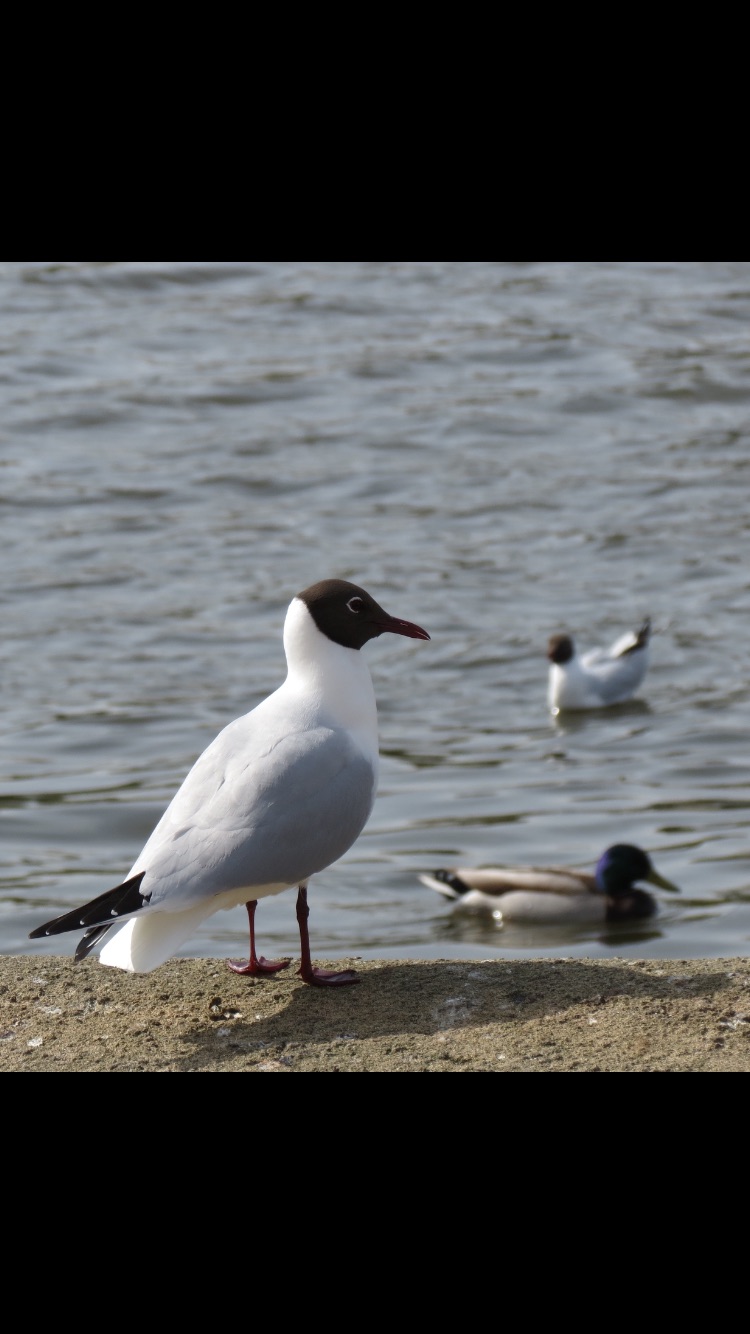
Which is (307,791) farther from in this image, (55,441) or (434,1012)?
(55,441)

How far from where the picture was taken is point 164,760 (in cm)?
1028

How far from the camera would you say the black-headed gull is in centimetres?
441

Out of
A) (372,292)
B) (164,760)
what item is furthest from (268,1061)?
(372,292)

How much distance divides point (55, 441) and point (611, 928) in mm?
9256

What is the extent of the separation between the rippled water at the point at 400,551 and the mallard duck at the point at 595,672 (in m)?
0.18

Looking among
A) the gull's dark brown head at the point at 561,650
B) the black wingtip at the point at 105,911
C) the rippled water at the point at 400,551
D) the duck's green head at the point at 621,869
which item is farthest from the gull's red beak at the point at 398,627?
the gull's dark brown head at the point at 561,650

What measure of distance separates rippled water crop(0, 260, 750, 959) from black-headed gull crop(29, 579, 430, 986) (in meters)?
2.86

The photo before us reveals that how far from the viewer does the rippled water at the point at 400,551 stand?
30.5 ft

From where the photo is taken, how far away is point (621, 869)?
8.67 m

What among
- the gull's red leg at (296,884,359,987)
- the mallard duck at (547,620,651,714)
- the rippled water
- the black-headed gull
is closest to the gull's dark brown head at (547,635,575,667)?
the mallard duck at (547,620,651,714)

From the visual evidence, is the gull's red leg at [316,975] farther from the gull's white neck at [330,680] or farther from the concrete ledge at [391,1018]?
the gull's white neck at [330,680]

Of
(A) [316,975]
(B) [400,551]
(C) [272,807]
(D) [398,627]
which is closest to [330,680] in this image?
(D) [398,627]

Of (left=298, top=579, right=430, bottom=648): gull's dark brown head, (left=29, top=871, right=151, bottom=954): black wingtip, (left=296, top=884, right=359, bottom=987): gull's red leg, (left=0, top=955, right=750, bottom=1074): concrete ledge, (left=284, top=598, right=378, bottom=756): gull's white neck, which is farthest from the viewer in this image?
(left=298, top=579, right=430, bottom=648): gull's dark brown head

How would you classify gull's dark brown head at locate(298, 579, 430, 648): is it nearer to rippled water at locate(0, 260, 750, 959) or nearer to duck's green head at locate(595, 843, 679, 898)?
rippled water at locate(0, 260, 750, 959)
